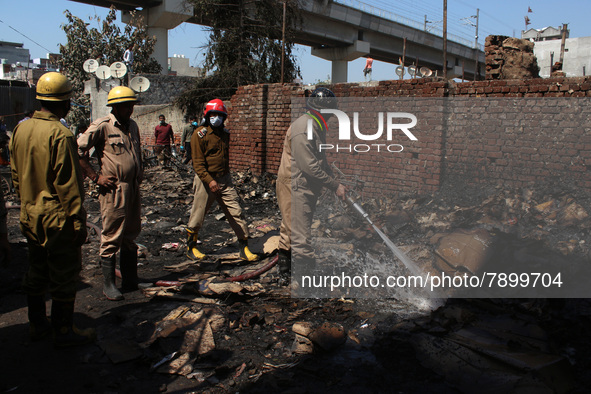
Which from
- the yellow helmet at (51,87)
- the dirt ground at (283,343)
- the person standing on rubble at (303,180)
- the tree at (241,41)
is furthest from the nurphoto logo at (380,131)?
the tree at (241,41)

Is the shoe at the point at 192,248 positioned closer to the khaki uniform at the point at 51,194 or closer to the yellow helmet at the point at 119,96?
the yellow helmet at the point at 119,96

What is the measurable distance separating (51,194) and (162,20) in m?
24.7

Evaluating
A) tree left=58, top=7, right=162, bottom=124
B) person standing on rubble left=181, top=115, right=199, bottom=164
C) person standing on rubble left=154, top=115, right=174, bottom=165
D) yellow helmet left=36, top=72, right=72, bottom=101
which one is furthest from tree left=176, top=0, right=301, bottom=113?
yellow helmet left=36, top=72, right=72, bottom=101

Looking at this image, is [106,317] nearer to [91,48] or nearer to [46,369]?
[46,369]

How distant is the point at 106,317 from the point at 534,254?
4048 mm

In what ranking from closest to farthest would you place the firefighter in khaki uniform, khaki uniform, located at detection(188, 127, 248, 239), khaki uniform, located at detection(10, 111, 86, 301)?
khaki uniform, located at detection(10, 111, 86, 301) < the firefighter in khaki uniform < khaki uniform, located at detection(188, 127, 248, 239)

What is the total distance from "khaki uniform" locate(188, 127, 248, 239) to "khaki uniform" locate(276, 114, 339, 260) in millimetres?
744

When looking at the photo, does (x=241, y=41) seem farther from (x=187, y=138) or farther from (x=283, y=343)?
(x=283, y=343)

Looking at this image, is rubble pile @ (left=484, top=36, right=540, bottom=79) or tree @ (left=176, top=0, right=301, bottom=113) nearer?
rubble pile @ (left=484, top=36, right=540, bottom=79)

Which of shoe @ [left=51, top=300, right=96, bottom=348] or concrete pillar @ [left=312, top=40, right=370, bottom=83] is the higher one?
concrete pillar @ [left=312, top=40, right=370, bottom=83]

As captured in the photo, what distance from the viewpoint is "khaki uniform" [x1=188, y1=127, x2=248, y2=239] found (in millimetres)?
4980

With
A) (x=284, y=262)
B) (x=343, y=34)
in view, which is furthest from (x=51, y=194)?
(x=343, y=34)

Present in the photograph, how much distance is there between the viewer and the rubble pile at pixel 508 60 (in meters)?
6.85

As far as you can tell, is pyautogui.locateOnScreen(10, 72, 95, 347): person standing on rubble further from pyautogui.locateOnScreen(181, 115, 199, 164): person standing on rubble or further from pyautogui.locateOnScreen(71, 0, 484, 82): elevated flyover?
pyautogui.locateOnScreen(71, 0, 484, 82): elevated flyover
